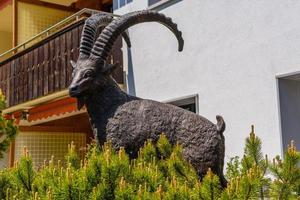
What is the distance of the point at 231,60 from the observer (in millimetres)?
7805

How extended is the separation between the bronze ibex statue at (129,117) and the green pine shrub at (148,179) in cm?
28

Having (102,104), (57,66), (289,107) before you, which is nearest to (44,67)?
(57,66)

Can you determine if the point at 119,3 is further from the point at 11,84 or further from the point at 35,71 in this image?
the point at 11,84

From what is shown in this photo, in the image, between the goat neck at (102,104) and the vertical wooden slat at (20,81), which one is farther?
the vertical wooden slat at (20,81)

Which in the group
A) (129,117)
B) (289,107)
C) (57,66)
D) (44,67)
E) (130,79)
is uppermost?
(44,67)

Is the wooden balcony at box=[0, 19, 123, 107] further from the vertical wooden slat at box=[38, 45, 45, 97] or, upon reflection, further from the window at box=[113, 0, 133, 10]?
the window at box=[113, 0, 133, 10]

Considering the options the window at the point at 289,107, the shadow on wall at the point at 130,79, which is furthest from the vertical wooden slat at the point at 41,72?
the window at the point at 289,107

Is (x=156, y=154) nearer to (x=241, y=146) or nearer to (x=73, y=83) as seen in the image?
(x=73, y=83)

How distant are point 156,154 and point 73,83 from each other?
3.92 feet

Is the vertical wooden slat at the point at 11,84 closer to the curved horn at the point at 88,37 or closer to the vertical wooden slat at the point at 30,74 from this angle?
the vertical wooden slat at the point at 30,74

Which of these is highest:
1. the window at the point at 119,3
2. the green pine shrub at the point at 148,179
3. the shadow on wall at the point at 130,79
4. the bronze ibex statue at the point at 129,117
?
the window at the point at 119,3

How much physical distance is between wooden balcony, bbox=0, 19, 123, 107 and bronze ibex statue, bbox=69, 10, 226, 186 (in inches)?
206

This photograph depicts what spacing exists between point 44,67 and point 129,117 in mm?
7350

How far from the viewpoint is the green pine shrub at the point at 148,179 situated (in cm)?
291
